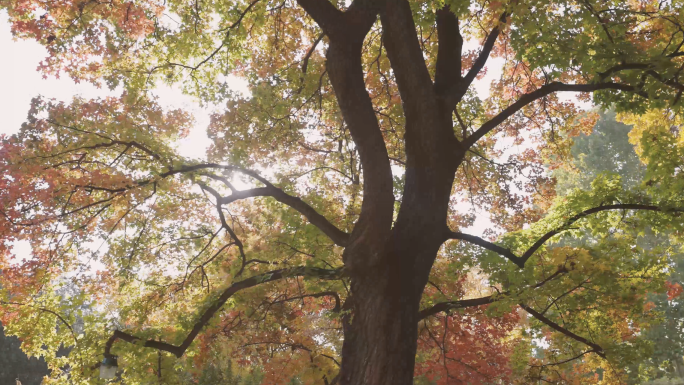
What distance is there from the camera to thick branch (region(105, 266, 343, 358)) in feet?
15.1

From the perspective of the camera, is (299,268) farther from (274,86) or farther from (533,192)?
(533,192)

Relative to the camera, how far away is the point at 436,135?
15.0 ft

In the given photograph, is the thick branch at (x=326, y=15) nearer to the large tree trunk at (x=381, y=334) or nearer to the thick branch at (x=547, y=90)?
the thick branch at (x=547, y=90)

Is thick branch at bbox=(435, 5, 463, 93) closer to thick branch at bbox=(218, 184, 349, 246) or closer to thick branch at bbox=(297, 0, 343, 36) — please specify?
thick branch at bbox=(297, 0, 343, 36)

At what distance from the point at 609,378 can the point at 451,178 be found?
8688 mm

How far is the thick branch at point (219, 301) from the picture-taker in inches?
181

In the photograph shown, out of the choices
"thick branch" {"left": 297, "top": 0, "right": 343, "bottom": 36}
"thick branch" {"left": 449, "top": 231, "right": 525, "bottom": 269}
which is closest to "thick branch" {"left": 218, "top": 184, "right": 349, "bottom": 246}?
"thick branch" {"left": 449, "top": 231, "right": 525, "bottom": 269}

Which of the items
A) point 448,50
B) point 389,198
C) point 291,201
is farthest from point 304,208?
point 448,50

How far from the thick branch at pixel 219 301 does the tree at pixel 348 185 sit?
3 centimetres

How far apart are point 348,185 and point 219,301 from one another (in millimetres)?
4273

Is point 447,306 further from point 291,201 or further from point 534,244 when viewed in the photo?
point 291,201

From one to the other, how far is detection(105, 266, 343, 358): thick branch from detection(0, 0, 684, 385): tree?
3 cm

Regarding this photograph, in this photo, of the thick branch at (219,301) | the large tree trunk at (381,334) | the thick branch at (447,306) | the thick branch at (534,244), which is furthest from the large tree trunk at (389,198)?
the thick branch at (447,306)

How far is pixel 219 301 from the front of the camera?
526cm
